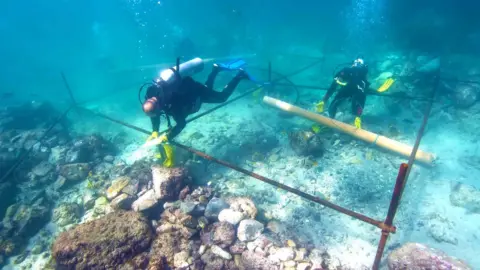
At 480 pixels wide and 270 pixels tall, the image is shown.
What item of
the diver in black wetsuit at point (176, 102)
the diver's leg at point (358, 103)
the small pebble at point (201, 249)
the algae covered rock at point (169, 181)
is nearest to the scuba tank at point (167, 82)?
the diver in black wetsuit at point (176, 102)

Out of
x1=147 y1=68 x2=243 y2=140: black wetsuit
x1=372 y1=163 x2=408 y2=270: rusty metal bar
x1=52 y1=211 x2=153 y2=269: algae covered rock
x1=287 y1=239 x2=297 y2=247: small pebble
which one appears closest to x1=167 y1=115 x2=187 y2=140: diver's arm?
x1=147 y1=68 x2=243 y2=140: black wetsuit

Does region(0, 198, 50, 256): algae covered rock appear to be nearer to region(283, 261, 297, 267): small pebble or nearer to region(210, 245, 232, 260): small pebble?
region(210, 245, 232, 260): small pebble

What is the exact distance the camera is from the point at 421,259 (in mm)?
3721

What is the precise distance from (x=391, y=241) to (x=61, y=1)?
85579mm

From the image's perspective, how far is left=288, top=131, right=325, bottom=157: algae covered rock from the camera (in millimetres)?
7039

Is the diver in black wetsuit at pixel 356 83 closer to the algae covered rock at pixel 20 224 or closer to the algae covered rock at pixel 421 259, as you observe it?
the algae covered rock at pixel 421 259

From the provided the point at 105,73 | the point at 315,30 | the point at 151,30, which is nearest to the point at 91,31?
the point at 151,30

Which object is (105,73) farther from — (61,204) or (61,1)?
(61,1)

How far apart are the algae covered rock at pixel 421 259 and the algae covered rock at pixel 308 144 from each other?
10.8 ft

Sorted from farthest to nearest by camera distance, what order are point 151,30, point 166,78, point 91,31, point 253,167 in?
point 91,31 → point 151,30 → point 253,167 → point 166,78

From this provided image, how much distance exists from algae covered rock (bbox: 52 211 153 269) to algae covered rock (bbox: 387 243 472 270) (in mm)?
3995

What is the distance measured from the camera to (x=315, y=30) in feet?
92.3

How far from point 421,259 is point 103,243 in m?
4.85

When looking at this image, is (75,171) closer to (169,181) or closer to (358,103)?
(169,181)
